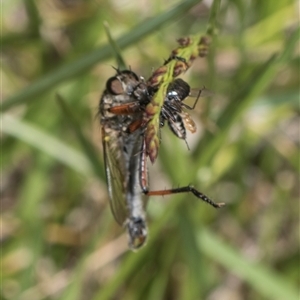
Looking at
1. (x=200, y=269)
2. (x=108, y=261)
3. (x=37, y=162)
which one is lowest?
(x=200, y=269)

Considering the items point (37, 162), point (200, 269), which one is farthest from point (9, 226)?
point (200, 269)

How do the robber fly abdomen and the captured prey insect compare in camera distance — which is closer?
the captured prey insect

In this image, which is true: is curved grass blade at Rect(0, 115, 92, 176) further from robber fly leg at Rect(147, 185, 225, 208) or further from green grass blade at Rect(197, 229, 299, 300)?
A: robber fly leg at Rect(147, 185, 225, 208)

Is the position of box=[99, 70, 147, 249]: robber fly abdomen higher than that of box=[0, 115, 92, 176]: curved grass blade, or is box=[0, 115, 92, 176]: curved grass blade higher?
box=[0, 115, 92, 176]: curved grass blade

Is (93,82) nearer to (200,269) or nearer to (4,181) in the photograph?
(4,181)

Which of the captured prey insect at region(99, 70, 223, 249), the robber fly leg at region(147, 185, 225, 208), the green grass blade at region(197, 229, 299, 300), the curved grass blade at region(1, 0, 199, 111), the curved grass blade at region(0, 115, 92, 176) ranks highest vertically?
the curved grass blade at region(0, 115, 92, 176)

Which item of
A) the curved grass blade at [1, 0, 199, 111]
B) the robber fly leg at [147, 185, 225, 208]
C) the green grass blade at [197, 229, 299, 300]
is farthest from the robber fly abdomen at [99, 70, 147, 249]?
the green grass blade at [197, 229, 299, 300]

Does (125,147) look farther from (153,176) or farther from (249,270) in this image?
(153,176)

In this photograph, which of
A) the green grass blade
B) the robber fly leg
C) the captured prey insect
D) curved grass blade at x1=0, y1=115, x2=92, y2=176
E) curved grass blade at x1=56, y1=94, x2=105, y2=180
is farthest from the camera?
curved grass blade at x1=0, y1=115, x2=92, y2=176

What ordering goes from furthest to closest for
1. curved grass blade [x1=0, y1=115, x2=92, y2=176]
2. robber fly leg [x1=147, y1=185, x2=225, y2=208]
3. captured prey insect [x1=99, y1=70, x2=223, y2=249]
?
curved grass blade [x1=0, y1=115, x2=92, y2=176] < captured prey insect [x1=99, y1=70, x2=223, y2=249] < robber fly leg [x1=147, y1=185, x2=225, y2=208]
